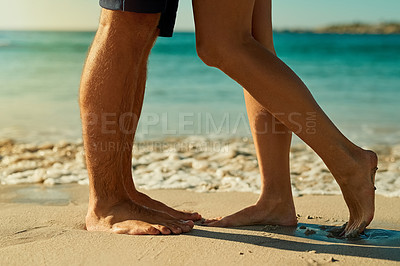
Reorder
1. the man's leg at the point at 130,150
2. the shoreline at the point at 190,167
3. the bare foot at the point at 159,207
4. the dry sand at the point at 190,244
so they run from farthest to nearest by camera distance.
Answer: the shoreline at the point at 190,167 → the bare foot at the point at 159,207 → the man's leg at the point at 130,150 → the dry sand at the point at 190,244

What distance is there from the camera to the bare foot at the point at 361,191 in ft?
5.98

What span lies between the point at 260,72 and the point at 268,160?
16.2 inches

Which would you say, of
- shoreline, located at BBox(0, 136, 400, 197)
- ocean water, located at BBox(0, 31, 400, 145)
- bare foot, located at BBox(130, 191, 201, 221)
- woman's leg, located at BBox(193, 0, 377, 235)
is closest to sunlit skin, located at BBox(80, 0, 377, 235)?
woman's leg, located at BBox(193, 0, 377, 235)

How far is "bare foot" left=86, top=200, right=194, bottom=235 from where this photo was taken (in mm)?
1824

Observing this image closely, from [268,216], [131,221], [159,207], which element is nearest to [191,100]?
[159,207]

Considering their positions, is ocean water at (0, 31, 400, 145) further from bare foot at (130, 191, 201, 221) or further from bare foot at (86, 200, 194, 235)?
bare foot at (86, 200, 194, 235)

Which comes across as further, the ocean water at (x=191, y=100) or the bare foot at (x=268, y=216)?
the ocean water at (x=191, y=100)

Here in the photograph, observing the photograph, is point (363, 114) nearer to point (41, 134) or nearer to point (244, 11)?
point (41, 134)

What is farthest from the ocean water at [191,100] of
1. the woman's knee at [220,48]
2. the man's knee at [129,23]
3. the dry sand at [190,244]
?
the woman's knee at [220,48]

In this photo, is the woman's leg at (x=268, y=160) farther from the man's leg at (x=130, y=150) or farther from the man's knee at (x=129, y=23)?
the man's knee at (x=129, y=23)

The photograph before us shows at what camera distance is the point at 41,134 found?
4465mm

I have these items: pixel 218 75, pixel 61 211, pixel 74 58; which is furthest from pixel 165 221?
pixel 74 58

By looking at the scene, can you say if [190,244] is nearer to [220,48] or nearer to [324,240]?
[324,240]

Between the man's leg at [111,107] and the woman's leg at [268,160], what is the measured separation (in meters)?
0.32
